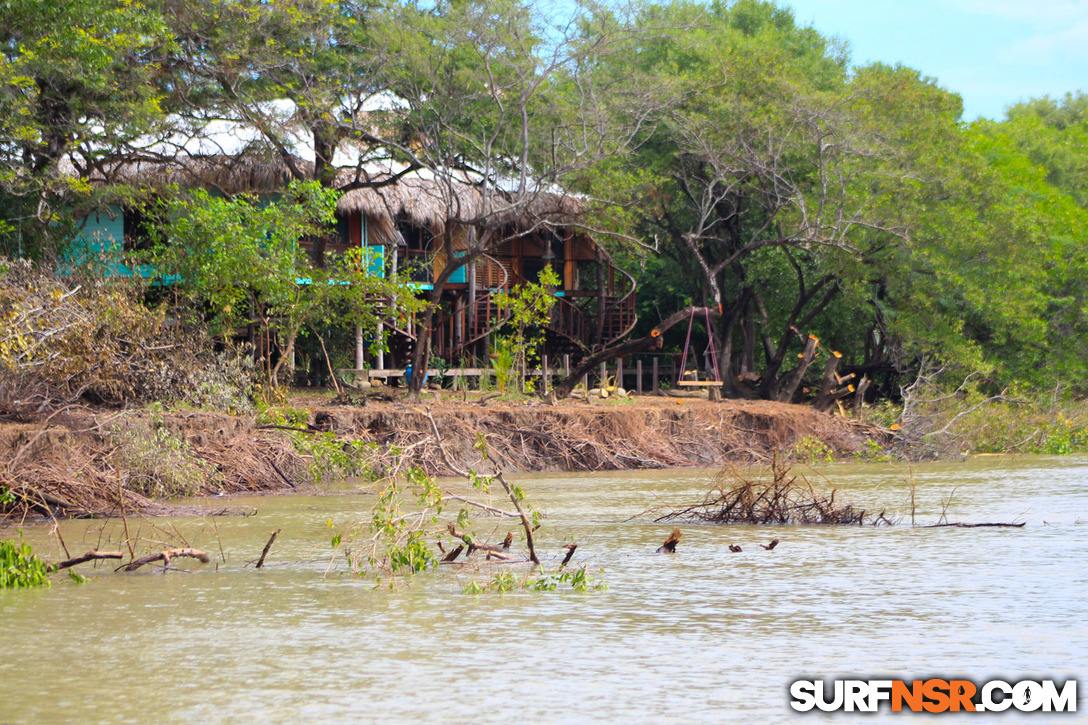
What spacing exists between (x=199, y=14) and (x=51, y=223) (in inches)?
152

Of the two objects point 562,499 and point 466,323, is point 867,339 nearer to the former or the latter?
point 466,323

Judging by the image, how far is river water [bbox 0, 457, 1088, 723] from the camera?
5.29 metres

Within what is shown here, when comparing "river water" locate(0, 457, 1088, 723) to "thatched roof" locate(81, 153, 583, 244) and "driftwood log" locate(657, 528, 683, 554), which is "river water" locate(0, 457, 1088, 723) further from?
"thatched roof" locate(81, 153, 583, 244)

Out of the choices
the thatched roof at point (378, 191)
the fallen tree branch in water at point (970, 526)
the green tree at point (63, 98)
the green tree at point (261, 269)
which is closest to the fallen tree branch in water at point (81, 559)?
the fallen tree branch in water at point (970, 526)

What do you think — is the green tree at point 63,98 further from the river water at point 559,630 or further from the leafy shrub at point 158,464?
the river water at point 559,630

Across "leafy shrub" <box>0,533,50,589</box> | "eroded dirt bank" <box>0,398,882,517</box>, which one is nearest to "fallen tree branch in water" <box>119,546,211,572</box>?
"eroded dirt bank" <box>0,398,882,517</box>

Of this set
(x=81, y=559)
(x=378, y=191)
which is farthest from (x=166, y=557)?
(x=378, y=191)

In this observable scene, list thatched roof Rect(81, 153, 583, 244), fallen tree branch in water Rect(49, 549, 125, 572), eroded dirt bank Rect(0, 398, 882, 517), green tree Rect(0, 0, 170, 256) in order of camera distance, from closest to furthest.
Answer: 1. fallen tree branch in water Rect(49, 549, 125, 572)
2. eroded dirt bank Rect(0, 398, 882, 517)
3. green tree Rect(0, 0, 170, 256)
4. thatched roof Rect(81, 153, 583, 244)

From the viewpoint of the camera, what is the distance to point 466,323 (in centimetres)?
2583

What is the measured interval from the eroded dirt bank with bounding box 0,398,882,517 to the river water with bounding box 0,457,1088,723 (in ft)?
3.58

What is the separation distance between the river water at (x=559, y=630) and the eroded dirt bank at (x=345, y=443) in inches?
43.0

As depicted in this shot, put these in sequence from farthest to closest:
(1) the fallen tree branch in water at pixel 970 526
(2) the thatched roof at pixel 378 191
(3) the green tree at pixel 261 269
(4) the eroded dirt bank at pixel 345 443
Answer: (2) the thatched roof at pixel 378 191 → (3) the green tree at pixel 261 269 → (4) the eroded dirt bank at pixel 345 443 → (1) the fallen tree branch in water at pixel 970 526

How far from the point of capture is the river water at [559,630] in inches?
208

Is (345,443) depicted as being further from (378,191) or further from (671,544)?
(378,191)
